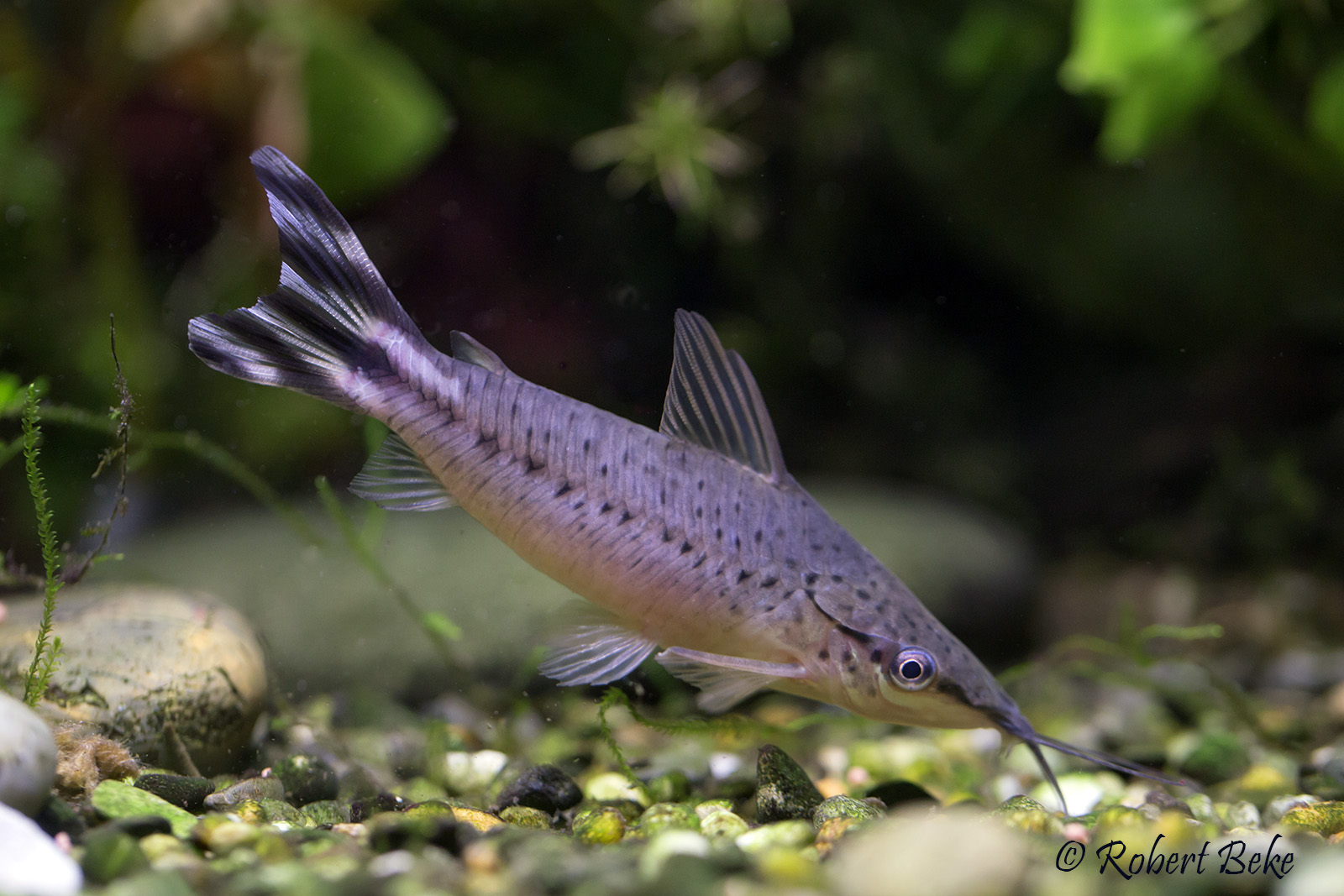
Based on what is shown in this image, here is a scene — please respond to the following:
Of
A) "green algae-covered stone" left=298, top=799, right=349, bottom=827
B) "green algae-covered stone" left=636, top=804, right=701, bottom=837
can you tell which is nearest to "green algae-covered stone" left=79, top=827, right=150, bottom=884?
"green algae-covered stone" left=298, top=799, right=349, bottom=827

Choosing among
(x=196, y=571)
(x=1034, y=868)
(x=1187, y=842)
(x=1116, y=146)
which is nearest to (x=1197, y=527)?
(x=1116, y=146)

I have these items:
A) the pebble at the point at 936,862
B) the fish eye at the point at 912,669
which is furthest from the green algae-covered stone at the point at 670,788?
the pebble at the point at 936,862

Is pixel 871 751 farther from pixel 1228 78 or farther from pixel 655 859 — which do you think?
pixel 1228 78

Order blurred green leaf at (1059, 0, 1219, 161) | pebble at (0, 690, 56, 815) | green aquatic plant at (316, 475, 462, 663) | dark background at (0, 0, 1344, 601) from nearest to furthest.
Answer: pebble at (0, 690, 56, 815) → green aquatic plant at (316, 475, 462, 663) → dark background at (0, 0, 1344, 601) → blurred green leaf at (1059, 0, 1219, 161)

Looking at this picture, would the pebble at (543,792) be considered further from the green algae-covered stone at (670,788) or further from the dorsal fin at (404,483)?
the dorsal fin at (404,483)

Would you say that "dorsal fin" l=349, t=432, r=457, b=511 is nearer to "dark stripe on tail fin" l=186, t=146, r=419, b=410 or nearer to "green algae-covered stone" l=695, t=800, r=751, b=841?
"dark stripe on tail fin" l=186, t=146, r=419, b=410
